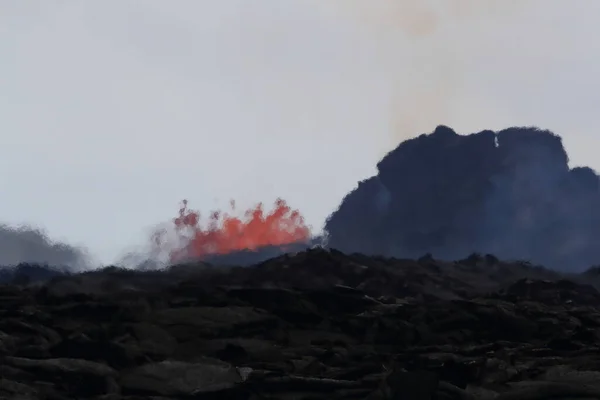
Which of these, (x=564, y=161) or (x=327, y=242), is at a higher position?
(x=564, y=161)

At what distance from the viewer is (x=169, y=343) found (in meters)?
33.7

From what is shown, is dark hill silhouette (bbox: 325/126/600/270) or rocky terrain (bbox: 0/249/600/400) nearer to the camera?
A: rocky terrain (bbox: 0/249/600/400)

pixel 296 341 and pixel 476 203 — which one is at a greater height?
pixel 476 203

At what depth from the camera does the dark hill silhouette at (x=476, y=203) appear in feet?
464

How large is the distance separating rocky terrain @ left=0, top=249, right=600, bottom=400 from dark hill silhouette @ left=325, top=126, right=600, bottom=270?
89.4 m

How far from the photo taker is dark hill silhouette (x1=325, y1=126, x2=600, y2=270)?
141500 millimetres

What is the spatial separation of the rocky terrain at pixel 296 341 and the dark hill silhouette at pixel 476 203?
89374 mm

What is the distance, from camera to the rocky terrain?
26266 mm

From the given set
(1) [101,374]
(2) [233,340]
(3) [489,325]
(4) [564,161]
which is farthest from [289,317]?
(4) [564,161]

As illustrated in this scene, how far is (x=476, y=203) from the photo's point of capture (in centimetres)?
14662

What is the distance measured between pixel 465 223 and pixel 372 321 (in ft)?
359

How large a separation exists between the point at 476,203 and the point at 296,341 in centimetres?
11541

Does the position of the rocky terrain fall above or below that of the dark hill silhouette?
below

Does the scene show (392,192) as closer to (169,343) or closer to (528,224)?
(528,224)
